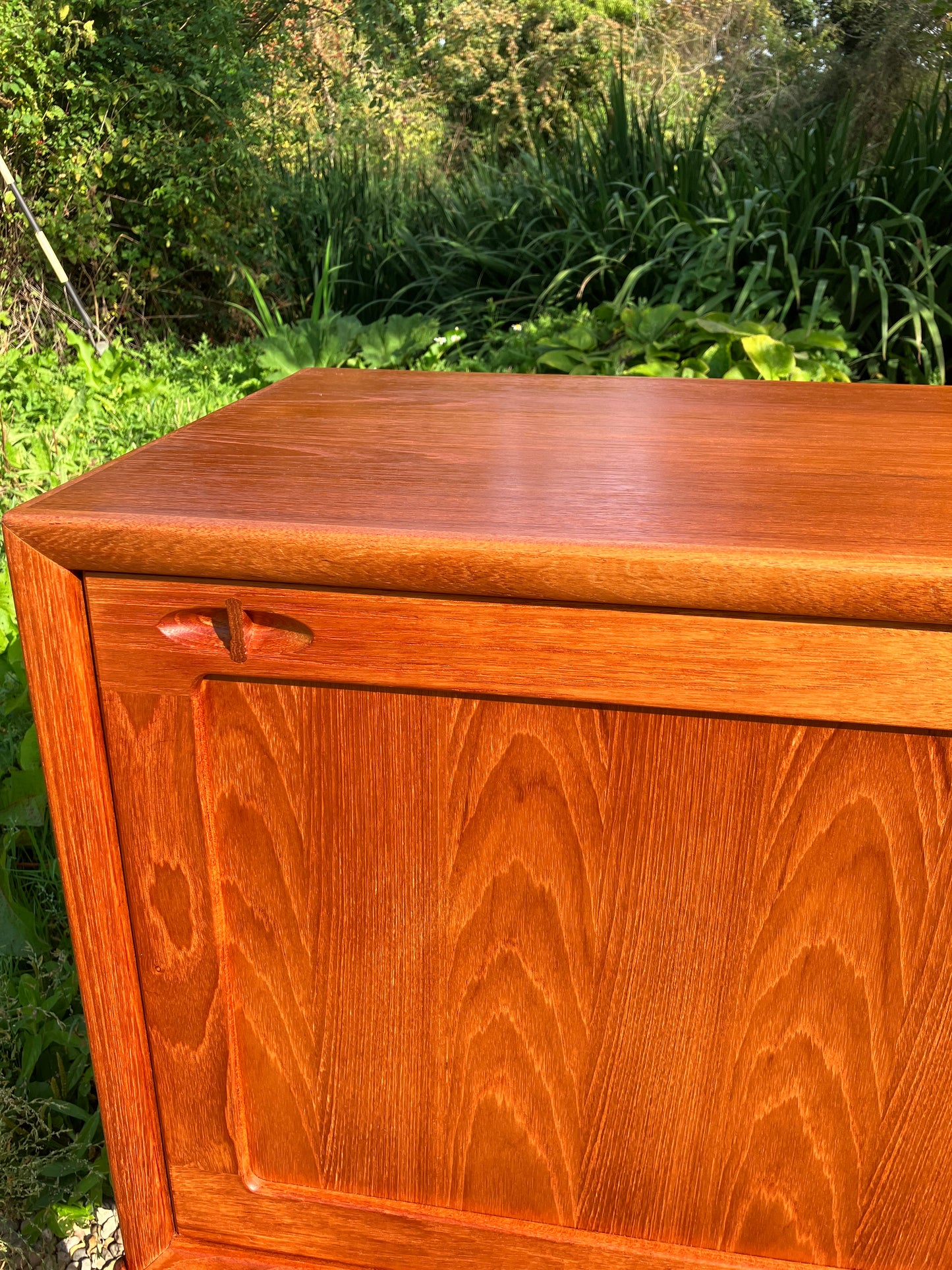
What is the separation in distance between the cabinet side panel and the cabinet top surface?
133 mm

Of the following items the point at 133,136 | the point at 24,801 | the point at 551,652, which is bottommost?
the point at 24,801

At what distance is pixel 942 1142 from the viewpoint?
79 cm

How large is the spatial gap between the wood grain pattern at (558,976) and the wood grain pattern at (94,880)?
22mm

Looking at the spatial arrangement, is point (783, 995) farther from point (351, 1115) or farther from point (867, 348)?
point (867, 348)

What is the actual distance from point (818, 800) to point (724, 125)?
915 centimetres

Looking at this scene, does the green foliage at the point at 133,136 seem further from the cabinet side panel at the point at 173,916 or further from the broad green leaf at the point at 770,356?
the cabinet side panel at the point at 173,916

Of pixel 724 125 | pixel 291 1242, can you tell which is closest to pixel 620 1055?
pixel 291 1242

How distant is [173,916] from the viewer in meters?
0.81

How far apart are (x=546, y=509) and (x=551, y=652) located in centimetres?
11

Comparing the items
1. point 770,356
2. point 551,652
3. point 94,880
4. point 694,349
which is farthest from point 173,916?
point 694,349

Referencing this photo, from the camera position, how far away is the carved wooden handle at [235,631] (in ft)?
2.37

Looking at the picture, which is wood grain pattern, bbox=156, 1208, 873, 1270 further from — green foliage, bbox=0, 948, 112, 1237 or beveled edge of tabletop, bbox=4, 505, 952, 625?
beveled edge of tabletop, bbox=4, 505, 952, 625

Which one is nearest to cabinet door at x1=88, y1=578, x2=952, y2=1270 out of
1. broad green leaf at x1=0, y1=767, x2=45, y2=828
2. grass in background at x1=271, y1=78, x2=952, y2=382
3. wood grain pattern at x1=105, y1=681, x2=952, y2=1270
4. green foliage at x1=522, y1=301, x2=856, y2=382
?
wood grain pattern at x1=105, y1=681, x2=952, y2=1270

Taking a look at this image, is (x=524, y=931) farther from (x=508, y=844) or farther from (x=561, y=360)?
(x=561, y=360)
